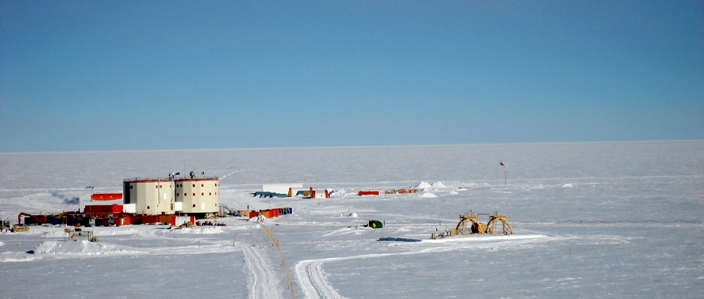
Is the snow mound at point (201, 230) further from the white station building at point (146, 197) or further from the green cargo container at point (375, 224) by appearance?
the white station building at point (146, 197)

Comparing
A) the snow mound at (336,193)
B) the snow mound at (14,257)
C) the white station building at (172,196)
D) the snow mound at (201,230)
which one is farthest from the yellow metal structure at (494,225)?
the snow mound at (336,193)

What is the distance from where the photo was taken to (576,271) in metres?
30.8

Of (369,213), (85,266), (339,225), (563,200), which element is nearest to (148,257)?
(85,266)

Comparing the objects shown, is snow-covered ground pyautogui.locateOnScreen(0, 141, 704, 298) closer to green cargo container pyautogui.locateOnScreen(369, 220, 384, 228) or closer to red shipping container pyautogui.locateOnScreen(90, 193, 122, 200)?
green cargo container pyautogui.locateOnScreen(369, 220, 384, 228)

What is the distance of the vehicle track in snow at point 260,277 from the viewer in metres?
27.1

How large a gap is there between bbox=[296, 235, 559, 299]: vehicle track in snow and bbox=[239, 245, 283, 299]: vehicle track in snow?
1028mm

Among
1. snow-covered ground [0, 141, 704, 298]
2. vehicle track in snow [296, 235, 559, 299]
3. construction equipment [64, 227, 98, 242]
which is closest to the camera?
vehicle track in snow [296, 235, 559, 299]

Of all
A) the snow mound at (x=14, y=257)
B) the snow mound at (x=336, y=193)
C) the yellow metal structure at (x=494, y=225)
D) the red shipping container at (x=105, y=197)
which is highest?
the red shipping container at (x=105, y=197)

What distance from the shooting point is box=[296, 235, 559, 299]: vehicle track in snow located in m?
27.5

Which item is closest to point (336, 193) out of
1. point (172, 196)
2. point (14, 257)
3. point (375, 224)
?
point (172, 196)

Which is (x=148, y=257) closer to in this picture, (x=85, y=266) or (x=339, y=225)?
(x=85, y=266)

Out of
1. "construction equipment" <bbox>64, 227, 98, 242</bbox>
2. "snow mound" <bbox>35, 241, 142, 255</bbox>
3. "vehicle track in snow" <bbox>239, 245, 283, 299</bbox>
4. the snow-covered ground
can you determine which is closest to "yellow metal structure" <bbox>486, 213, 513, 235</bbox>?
the snow-covered ground

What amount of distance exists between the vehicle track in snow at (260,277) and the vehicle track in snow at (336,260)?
3.37ft

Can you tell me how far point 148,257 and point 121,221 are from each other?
1889cm
